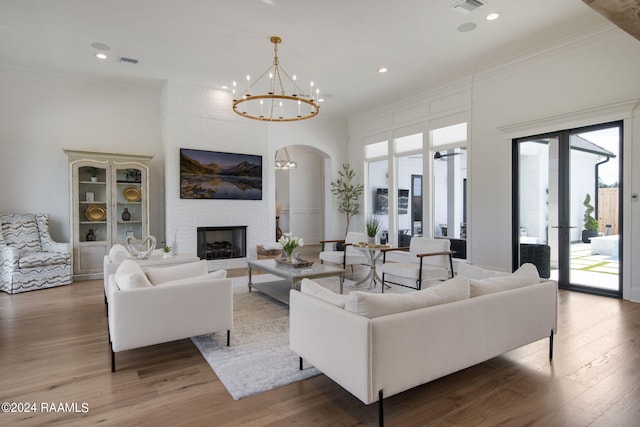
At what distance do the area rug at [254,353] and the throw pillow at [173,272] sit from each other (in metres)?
0.60

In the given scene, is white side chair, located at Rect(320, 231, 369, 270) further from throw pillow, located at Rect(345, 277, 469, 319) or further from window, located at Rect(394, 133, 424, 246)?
throw pillow, located at Rect(345, 277, 469, 319)

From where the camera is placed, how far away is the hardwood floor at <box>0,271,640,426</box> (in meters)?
2.08

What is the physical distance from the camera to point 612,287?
479cm

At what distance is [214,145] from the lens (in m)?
7.07

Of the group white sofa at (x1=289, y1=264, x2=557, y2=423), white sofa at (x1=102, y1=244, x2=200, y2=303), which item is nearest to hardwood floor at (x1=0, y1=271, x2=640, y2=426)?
white sofa at (x1=289, y1=264, x2=557, y2=423)

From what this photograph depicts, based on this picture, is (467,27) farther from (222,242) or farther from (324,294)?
(222,242)

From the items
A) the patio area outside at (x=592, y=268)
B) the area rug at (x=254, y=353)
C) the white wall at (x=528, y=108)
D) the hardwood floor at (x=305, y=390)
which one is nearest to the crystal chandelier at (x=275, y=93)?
the white wall at (x=528, y=108)

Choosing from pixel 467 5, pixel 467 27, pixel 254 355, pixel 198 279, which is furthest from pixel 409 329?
pixel 467 27

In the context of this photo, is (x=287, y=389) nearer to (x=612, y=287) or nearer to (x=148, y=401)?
(x=148, y=401)

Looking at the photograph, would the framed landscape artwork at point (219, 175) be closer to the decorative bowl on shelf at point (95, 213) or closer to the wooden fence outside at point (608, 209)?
the decorative bowl on shelf at point (95, 213)

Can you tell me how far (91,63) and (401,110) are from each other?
5.70m

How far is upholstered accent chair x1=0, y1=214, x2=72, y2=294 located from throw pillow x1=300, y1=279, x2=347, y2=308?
483 cm

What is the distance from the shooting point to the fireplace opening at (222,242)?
7.08 m

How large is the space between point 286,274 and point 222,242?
3468 mm
